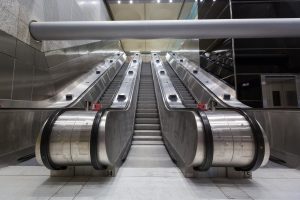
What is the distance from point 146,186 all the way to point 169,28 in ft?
11.9

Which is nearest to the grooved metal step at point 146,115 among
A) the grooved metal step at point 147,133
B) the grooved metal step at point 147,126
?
the grooved metal step at point 147,126

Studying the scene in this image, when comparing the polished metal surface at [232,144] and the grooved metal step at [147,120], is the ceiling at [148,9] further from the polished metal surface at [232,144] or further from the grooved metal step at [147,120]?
the polished metal surface at [232,144]

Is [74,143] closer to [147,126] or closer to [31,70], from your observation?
[31,70]

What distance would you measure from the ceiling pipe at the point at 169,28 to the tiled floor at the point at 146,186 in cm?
313

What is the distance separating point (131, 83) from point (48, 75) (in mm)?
2733

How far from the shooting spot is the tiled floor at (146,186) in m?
2.27

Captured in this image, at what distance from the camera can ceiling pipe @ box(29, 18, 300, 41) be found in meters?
4.82

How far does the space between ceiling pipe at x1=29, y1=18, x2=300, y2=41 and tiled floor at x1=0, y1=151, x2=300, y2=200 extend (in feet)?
10.3

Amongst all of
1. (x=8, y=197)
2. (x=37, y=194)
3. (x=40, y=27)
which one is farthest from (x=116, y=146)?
(x=40, y=27)

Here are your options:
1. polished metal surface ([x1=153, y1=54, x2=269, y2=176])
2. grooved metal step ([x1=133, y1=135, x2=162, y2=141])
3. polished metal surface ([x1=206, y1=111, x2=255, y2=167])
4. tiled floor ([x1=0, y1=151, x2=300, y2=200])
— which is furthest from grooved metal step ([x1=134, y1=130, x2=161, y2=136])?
polished metal surface ([x1=206, y1=111, x2=255, y2=167])

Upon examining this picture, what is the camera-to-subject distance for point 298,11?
782 centimetres

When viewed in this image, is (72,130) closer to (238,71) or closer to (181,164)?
(181,164)

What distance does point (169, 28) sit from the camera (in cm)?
493

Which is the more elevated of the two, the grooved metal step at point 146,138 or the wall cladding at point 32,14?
the wall cladding at point 32,14
